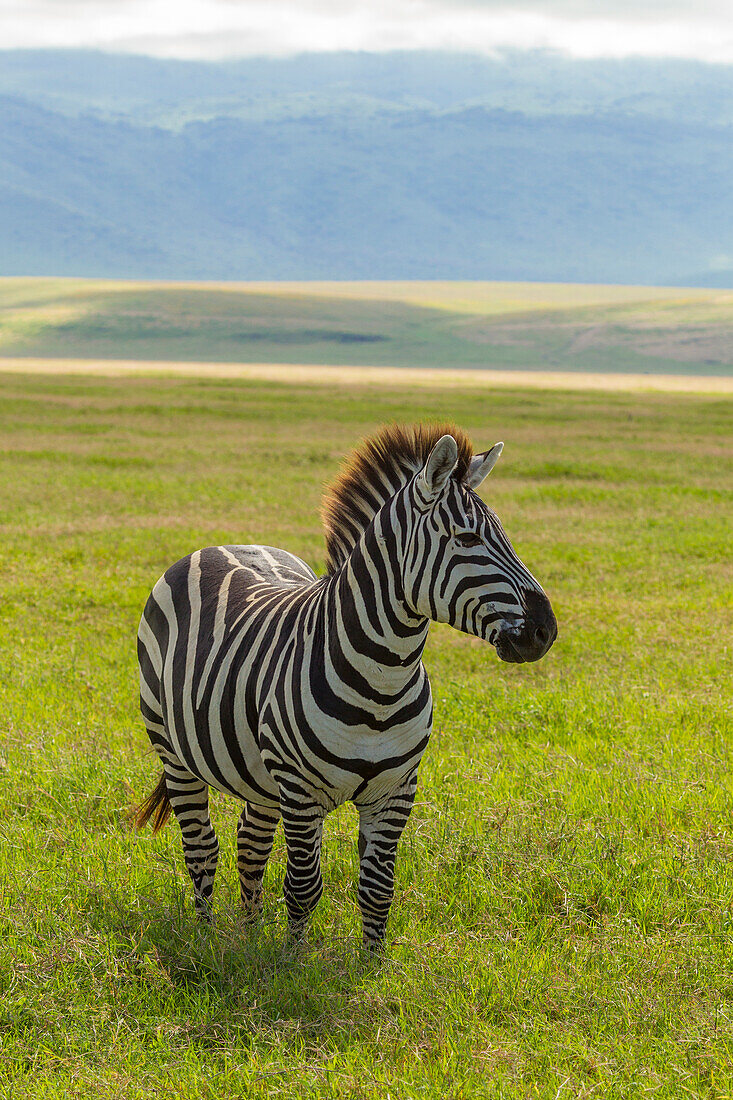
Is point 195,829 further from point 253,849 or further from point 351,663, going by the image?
point 351,663

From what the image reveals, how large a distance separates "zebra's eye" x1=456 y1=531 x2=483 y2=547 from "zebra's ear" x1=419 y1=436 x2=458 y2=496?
0.21 meters

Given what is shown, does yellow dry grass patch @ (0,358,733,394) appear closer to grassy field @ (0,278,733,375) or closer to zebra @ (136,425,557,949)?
grassy field @ (0,278,733,375)

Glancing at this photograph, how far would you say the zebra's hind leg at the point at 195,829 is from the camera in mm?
5227

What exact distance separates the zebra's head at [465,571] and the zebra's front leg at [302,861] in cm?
104

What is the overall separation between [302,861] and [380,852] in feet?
1.16

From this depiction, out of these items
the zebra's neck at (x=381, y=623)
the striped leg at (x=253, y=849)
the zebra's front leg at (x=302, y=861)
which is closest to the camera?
the zebra's neck at (x=381, y=623)

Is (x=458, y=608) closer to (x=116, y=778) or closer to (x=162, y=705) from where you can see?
(x=162, y=705)

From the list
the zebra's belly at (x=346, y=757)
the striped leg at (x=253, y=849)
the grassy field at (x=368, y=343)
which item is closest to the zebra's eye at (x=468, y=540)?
the zebra's belly at (x=346, y=757)

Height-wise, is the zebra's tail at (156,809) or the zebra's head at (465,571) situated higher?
the zebra's head at (465,571)

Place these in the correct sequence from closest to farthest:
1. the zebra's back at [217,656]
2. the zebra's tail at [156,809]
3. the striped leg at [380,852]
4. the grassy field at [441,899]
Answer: the grassy field at [441,899] < the striped leg at [380,852] < the zebra's back at [217,656] < the zebra's tail at [156,809]

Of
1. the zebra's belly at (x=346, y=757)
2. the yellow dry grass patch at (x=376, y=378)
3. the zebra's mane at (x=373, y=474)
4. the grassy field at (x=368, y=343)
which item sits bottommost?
the zebra's belly at (x=346, y=757)

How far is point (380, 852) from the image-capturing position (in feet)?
15.0

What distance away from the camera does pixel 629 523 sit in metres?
18.6

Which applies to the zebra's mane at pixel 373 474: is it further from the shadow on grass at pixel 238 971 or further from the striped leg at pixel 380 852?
the shadow on grass at pixel 238 971
